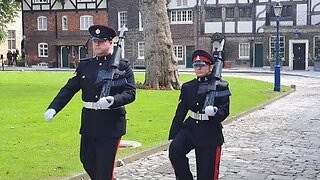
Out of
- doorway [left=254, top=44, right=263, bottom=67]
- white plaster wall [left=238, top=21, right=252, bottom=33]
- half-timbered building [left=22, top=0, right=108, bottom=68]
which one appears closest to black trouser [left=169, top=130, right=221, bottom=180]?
white plaster wall [left=238, top=21, right=252, bottom=33]

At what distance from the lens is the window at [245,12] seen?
50500 mm

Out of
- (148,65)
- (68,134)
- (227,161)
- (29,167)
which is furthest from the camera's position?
(148,65)

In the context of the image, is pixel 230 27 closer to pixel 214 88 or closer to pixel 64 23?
pixel 64 23

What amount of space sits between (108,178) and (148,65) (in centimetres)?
2094

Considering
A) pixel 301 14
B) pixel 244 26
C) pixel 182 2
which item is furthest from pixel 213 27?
pixel 301 14

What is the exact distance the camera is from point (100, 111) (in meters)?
6.80

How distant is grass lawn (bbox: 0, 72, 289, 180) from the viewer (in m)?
9.45

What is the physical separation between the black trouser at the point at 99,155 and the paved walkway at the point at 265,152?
2.43 m

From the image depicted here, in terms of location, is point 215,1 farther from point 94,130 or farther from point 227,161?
point 94,130

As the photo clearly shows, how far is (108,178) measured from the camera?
22.0 feet

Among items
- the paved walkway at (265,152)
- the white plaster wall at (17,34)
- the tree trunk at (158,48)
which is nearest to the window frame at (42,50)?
the white plaster wall at (17,34)

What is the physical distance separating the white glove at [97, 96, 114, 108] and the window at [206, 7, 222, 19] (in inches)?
1804

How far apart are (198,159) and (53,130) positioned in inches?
285

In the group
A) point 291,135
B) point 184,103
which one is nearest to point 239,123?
point 291,135
